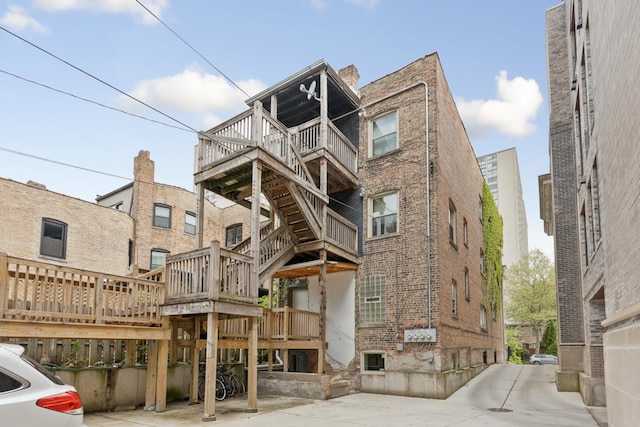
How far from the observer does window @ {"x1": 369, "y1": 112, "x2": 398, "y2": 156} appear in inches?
639

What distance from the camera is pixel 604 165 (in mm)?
7094

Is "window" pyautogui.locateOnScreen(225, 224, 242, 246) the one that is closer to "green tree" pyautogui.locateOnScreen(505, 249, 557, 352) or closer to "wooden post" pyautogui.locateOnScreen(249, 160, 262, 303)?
"wooden post" pyautogui.locateOnScreen(249, 160, 262, 303)

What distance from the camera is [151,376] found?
35.2 ft

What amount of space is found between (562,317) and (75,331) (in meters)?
14.4

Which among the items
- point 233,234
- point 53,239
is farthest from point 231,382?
point 233,234

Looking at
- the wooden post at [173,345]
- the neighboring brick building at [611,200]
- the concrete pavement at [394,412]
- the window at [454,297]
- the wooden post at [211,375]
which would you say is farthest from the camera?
the window at [454,297]

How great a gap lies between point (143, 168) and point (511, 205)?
84.1 meters

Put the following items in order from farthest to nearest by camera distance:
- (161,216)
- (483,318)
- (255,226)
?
(161,216) → (483,318) → (255,226)

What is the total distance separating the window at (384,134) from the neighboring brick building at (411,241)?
0.04m

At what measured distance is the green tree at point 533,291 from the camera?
39.8 metres

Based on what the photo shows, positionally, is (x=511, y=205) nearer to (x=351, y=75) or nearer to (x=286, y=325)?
(x=351, y=75)

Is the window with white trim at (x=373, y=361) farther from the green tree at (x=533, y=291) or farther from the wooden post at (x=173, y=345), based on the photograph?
the green tree at (x=533, y=291)

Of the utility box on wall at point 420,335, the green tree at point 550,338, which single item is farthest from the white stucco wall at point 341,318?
the green tree at point 550,338

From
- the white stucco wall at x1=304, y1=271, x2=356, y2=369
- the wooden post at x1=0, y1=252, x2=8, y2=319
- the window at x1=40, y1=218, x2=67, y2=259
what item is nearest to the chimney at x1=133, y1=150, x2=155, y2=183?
the window at x1=40, y1=218, x2=67, y2=259
